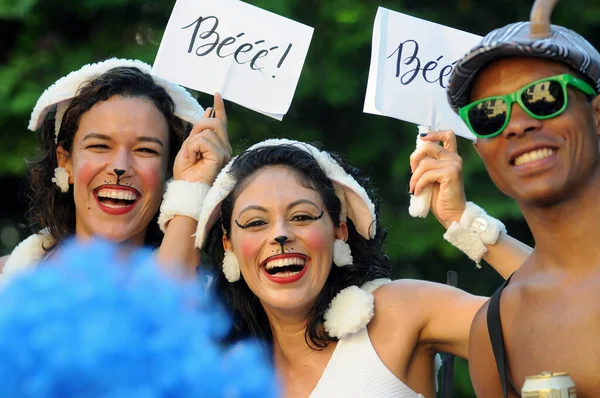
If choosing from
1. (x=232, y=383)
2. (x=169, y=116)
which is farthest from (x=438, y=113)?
(x=232, y=383)

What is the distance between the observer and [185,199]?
372cm

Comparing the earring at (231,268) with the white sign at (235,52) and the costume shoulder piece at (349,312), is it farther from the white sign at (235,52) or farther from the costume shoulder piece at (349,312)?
the white sign at (235,52)

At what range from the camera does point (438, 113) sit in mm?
3520

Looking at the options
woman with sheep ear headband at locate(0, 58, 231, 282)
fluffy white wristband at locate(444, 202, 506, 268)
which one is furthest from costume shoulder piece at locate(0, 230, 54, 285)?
fluffy white wristband at locate(444, 202, 506, 268)

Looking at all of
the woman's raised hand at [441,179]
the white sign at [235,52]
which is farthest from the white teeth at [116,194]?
the woman's raised hand at [441,179]

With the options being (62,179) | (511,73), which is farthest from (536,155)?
(62,179)

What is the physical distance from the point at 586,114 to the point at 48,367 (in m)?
1.53

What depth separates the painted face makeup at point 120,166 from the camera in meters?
3.82

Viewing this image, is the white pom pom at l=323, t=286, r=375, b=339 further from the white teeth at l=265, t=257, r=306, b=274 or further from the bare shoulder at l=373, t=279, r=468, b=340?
the white teeth at l=265, t=257, r=306, b=274

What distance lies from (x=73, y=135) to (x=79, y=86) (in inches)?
7.7

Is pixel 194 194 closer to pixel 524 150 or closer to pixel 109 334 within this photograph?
pixel 524 150

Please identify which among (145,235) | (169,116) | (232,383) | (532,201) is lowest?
(232,383)

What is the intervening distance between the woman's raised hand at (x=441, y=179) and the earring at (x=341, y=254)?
36 cm

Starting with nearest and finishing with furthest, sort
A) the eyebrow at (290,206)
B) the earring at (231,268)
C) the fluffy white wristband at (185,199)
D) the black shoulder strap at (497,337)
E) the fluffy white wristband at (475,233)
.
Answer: the black shoulder strap at (497,337) < the fluffy white wristband at (475,233) < the eyebrow at (290,206) < the earring at (231,268) < the fluffy white wristband at (185,199)
